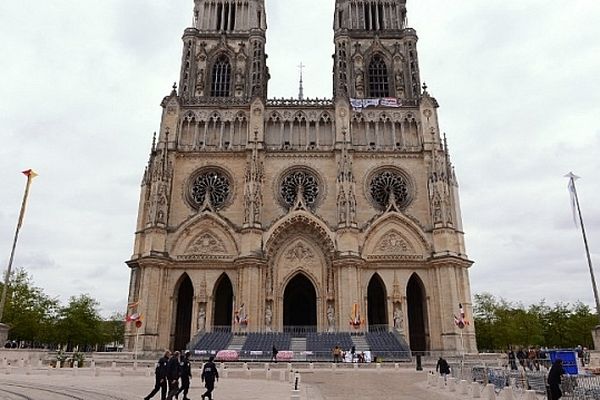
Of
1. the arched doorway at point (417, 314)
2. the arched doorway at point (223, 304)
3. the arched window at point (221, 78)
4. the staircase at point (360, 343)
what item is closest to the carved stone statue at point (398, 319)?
the arched doorway at point (417, 314)

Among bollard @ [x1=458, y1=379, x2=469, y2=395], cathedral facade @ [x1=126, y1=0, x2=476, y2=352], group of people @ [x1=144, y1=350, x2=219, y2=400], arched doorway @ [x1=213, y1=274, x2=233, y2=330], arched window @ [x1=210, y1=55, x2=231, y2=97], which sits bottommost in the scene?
bollard @ [x1=458, y1=379, x2=469, y2=395]

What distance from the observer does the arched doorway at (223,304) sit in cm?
4384

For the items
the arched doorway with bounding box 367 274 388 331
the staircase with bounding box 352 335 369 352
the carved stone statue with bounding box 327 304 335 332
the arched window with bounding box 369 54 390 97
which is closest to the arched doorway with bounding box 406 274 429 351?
the arched doorway with bounding box 367 274 388 331

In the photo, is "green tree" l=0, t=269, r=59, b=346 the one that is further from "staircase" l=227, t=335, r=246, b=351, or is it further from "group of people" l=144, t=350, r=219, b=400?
"group of people" l=144, t=350, r=219, b=400

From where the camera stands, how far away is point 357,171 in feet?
145

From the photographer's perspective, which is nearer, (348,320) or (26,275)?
(348,320)

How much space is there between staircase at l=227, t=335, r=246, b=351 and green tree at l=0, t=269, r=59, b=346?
80.6 feet

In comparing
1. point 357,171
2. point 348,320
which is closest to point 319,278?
point 348,320

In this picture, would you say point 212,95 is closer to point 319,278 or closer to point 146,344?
point 319,278

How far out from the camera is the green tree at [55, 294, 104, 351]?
173 feet

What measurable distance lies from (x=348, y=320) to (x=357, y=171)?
1411 cm

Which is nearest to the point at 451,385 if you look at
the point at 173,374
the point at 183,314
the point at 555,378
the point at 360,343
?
the point at 555,378

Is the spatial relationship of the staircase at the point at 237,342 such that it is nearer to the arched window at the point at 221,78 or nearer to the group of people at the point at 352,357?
the group of people at the point at 352,357

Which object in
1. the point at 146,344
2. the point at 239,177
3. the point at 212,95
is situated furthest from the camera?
the point at 212,95
